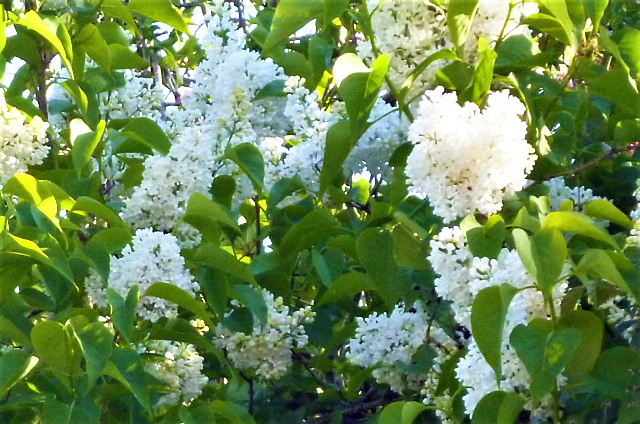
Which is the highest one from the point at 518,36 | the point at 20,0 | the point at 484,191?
the point at 20,0

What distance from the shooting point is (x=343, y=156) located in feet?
4.14

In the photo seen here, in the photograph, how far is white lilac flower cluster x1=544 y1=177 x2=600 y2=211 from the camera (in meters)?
1.45

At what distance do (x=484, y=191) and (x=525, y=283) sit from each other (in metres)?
0.11

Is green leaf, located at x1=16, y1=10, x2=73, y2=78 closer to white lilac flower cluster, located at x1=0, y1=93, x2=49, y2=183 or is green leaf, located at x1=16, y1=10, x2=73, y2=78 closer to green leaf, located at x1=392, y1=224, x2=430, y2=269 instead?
white lilac flower cluster, located at x1=0, y1=93, x2=49, y2=183

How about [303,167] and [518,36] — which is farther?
[303,167]

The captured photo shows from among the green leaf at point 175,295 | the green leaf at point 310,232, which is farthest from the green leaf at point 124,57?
the green leaf at point 175,295

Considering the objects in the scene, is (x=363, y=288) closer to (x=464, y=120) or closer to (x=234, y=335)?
(x=234, y=335)

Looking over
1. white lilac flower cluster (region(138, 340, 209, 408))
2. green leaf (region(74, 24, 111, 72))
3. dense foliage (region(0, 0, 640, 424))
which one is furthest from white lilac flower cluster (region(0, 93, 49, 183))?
white lilac flower cluster (region(138, 340, 209, 408))

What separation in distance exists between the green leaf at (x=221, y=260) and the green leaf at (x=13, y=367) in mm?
266

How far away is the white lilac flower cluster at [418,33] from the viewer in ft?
4.14

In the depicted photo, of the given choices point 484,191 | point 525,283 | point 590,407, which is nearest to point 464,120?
point 484,191

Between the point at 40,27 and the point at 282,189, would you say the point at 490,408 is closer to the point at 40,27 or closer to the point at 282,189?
the point at 282,189

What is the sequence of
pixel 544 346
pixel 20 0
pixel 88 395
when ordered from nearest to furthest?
pixel 544 346 < pixel 88 395 < pixel 20 0

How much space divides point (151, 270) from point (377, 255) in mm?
308
